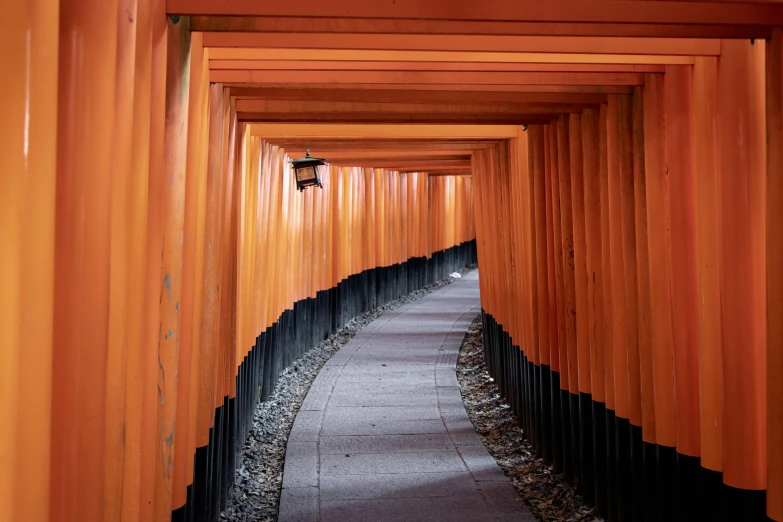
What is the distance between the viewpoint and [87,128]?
7.07ft

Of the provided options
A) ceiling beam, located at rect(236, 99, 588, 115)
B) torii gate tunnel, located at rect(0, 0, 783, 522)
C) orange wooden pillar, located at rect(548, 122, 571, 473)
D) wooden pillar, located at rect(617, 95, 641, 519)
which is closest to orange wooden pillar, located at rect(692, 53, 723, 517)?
torii gate tunnel, located at rect(0, 0, 783, 522)

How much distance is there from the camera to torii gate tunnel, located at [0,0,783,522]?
2096mm

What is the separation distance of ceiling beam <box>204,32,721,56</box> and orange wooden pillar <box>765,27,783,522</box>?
2.02ft

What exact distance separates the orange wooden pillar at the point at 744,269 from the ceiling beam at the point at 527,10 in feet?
1.24

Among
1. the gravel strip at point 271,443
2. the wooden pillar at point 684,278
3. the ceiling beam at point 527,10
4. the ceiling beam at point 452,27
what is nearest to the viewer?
the ceiling beam at point 527,10

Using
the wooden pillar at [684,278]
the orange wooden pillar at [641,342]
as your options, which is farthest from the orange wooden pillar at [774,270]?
the orange wooden pillar at [641,342]

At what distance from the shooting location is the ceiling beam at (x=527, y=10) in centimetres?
329

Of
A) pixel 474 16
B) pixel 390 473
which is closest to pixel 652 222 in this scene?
pixel 474 16

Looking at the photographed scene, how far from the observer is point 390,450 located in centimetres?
737

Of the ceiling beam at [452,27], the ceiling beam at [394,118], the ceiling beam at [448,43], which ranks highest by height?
the ceiling beam at [394,118]

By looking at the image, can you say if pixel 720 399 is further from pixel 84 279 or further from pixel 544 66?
pixel 84 279

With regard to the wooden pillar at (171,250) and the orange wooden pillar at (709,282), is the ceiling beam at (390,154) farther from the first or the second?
the wooden pillar at (171,250)

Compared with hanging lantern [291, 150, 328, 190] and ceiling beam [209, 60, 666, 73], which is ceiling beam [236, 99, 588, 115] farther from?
hanging lantern [291, 150, 328, 190]

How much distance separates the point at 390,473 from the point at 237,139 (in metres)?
2.94
